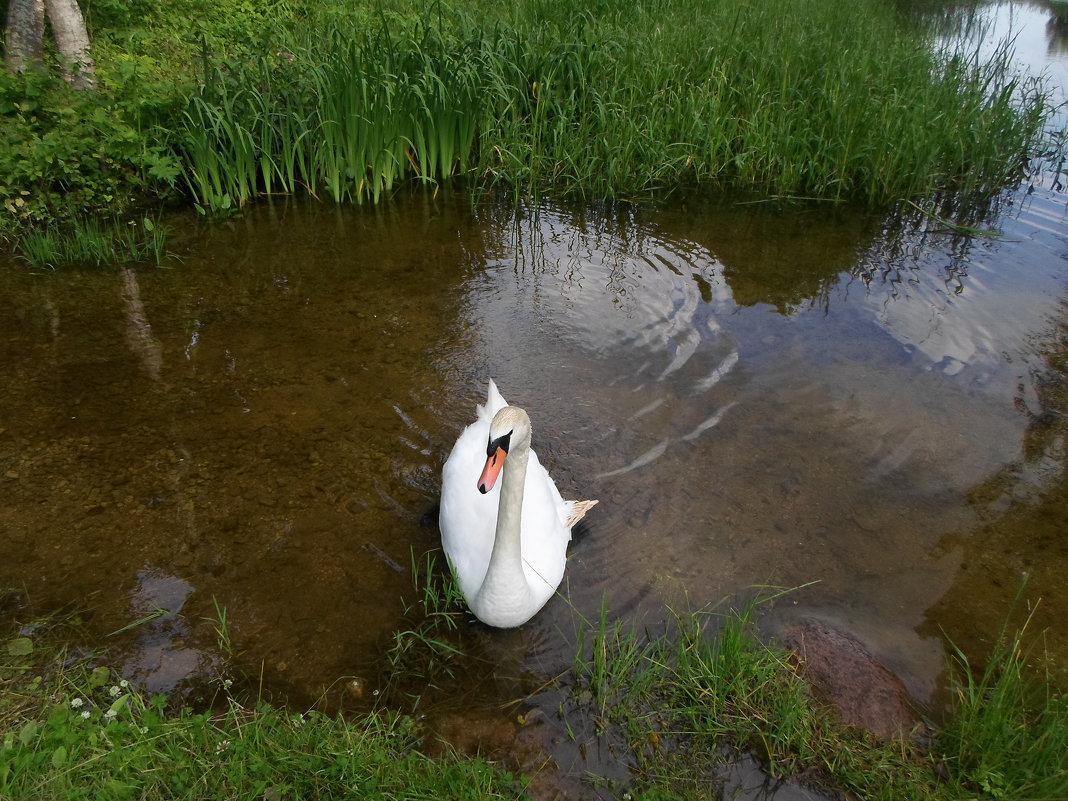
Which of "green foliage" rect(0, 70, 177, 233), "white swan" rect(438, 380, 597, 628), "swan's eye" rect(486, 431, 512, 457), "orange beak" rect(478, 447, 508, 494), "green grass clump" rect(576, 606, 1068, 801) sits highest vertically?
"green foliage" rect(0, 70, 177, 233)


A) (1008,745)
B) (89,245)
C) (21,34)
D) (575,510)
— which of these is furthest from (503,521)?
(21,34)

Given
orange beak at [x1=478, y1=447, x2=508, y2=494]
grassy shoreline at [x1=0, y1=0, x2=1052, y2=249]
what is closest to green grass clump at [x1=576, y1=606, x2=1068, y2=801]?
orange beak at [x1=478, y1=447, x2=508, y2=494]

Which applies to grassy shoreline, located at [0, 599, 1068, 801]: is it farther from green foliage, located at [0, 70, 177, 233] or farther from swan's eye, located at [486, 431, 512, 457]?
green foliage, located at [0, 70, 177, 233]

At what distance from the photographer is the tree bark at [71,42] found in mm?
6246

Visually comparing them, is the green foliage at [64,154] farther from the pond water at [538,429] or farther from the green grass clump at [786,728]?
the green grass clump at [786,728]

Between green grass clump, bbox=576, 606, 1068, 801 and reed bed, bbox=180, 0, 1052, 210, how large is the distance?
194 inches

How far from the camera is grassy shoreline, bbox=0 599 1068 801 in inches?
88.0

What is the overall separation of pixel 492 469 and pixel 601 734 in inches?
40.9

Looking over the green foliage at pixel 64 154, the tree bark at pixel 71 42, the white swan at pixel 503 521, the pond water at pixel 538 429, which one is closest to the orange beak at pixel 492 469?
the white swan at pixel 503 521

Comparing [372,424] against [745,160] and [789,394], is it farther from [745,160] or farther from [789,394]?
[745,160]

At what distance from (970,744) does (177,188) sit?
6777mm

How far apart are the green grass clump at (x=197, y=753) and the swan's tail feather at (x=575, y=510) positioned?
3.96ft

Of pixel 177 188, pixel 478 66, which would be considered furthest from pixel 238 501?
pixel 478 66

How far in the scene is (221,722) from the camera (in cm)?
254
